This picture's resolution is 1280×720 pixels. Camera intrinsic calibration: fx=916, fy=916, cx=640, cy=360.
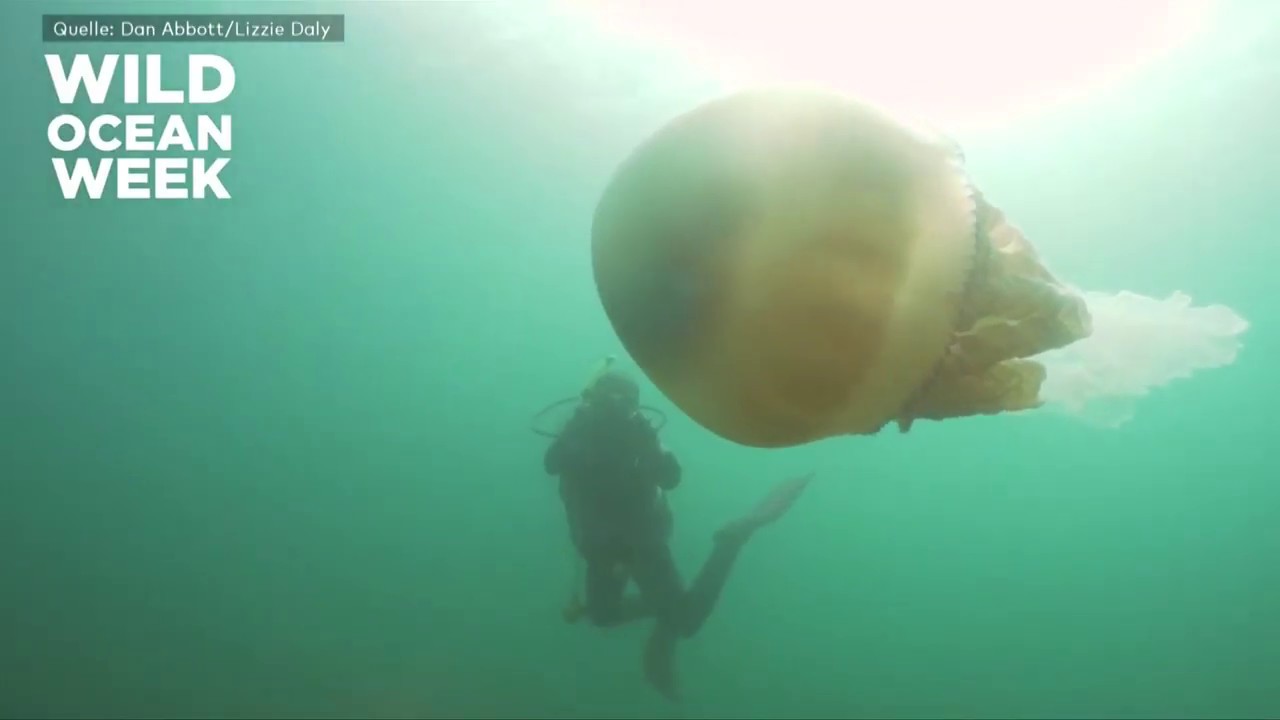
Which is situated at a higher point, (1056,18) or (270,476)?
(1056,18)

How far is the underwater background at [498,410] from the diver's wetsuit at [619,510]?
117 inches

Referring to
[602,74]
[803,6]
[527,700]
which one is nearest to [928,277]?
[803,6]

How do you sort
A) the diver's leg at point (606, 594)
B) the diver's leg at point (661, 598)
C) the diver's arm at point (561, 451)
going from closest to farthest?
the diver's arm at point (561, 451) → the diver's leg at point (606, 594) → the diver's leg at point (661, 598)

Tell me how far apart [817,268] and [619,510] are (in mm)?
6094

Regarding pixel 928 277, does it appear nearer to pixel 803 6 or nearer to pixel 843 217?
pixel 843 217

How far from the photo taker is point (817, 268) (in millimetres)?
1450

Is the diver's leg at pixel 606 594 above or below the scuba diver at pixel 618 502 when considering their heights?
below

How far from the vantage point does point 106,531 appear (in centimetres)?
2595

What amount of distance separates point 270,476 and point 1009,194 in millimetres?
22687

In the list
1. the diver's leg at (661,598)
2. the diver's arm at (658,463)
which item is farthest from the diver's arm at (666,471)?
the diver's leg at (661,598)

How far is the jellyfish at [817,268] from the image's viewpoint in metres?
1.44

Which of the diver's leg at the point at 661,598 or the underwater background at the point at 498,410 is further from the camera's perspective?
the underwater background at the point at 498,410

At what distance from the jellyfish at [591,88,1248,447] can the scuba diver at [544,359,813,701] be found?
5.27 metres

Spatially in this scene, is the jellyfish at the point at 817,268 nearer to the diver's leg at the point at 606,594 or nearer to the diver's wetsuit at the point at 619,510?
the diver's wetsuit at the point at 619,510
